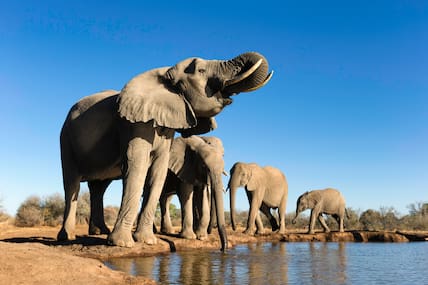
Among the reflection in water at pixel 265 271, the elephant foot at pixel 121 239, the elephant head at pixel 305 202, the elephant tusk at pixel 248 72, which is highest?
the elephant tusk at pixel 248 72

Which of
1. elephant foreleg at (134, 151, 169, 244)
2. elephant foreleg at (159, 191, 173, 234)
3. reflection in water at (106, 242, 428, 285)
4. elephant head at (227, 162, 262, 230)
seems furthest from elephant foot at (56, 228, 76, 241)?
elephant head at (227, 162, 262, 230)

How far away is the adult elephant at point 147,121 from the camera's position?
8.62 meters

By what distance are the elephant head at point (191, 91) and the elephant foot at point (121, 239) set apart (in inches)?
85.8

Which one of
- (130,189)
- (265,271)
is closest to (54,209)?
(130,189)

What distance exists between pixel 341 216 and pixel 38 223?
1592 cm

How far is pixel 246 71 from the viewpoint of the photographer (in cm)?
836

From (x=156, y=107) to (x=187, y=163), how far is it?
146 inches

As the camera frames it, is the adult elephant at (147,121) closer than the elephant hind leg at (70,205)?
Yes

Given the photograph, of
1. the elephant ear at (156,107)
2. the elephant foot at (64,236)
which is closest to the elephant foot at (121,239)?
the elephant foot at (64,236)

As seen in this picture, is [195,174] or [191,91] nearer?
[191,91]

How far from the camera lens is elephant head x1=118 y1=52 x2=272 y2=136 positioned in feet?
28.2

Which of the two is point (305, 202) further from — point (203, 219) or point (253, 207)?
point (203, 219)

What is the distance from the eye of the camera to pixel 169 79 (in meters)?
9.25

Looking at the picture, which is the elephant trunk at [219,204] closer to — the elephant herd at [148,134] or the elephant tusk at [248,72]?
the elephant herd at [148,134]
